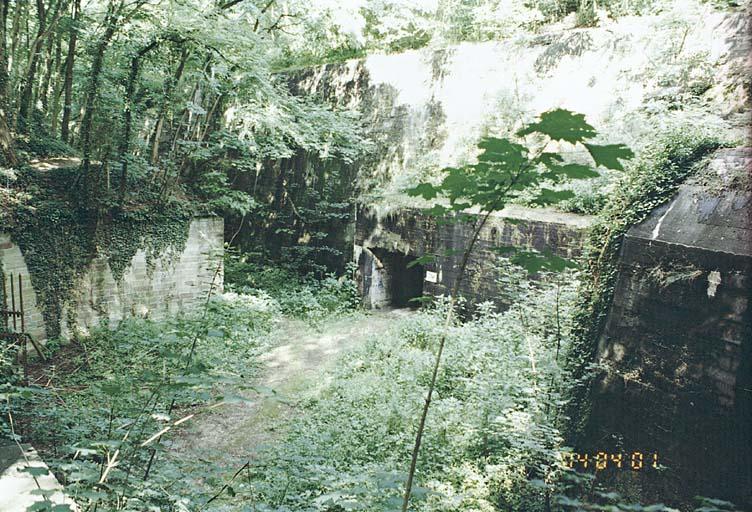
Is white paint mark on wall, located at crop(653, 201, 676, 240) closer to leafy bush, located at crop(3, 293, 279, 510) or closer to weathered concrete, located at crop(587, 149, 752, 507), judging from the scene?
weathered concrete, located at crop(587, 149, 752, 507)

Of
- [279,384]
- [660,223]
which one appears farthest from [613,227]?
[279,384]

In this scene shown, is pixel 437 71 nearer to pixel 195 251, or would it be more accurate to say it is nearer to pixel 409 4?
pixel 409 4

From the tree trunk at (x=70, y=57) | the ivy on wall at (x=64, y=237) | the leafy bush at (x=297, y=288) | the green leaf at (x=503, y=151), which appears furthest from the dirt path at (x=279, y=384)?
the tree trunk at (x=70, y=57)

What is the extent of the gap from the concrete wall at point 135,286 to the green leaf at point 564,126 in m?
5.92

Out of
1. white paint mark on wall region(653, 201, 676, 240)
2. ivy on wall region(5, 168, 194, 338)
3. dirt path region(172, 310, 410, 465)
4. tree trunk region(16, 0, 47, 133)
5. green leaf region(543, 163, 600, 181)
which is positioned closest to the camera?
green leaf region(543, 163, 600, 181)

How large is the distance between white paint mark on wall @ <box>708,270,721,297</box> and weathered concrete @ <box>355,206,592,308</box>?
1.99 meters

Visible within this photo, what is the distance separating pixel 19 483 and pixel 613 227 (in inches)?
211

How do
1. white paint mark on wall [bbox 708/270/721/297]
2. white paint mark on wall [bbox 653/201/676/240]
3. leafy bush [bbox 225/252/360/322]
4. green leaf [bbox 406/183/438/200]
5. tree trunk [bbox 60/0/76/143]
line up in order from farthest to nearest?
1. leafy bush [bbox 225/252/360/322]
2. tree trunk [bbox 60/0/76/143]
3. white paint mark on wall [bbox 653/201/676/240]
4. white paint mark on wall [bbox 708/270/721/297]
5. green leaf [bbox 406/183/438/200]

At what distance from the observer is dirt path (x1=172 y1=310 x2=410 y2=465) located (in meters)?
5.23

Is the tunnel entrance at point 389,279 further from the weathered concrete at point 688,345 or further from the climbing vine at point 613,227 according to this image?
the weathered concrete at point 688,345

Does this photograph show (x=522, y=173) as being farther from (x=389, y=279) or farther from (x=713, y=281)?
(x=389, y=279)

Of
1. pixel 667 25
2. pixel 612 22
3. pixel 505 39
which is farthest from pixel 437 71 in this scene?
pixel 667 25

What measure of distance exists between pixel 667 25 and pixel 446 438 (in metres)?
7.18

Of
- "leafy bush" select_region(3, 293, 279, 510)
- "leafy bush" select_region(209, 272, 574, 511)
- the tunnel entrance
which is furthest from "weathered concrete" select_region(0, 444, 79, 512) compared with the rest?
the tunnel entrance
